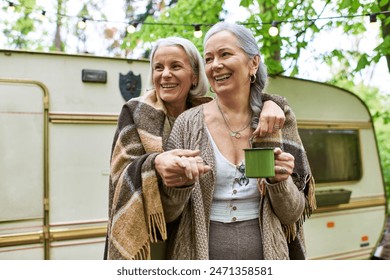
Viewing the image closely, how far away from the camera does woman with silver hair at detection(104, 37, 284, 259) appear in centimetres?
122

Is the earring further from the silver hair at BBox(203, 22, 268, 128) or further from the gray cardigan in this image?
the gray cardigan

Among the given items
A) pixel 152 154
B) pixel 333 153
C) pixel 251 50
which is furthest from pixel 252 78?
pixel 333 153

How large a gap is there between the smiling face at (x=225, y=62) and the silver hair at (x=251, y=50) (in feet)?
0.05

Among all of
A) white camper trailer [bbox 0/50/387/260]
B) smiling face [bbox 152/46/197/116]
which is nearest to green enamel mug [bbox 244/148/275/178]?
smiling face [bbox 152/46/197/116]

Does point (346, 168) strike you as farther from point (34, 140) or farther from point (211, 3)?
point (34, 140)

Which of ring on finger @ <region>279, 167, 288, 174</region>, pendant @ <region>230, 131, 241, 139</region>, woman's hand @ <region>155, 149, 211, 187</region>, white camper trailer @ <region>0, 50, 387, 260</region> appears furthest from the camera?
white camper trailer @ <region>0, 50, 387, 260</region>

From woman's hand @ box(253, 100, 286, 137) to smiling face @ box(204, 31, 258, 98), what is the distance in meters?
0.13

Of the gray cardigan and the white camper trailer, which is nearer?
the gray cardigan

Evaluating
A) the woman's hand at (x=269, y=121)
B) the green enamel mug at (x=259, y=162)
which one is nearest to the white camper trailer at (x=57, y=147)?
the woman's hand at (x=269, y=121)

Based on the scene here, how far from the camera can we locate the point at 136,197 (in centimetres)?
130

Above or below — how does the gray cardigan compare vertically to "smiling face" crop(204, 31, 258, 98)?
below

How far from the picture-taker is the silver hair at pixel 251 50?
53.6 inches

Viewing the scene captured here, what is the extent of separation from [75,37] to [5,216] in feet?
31.9

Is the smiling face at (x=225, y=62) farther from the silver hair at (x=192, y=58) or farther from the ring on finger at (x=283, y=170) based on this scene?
the ring on finger at (x=283, y=170)
